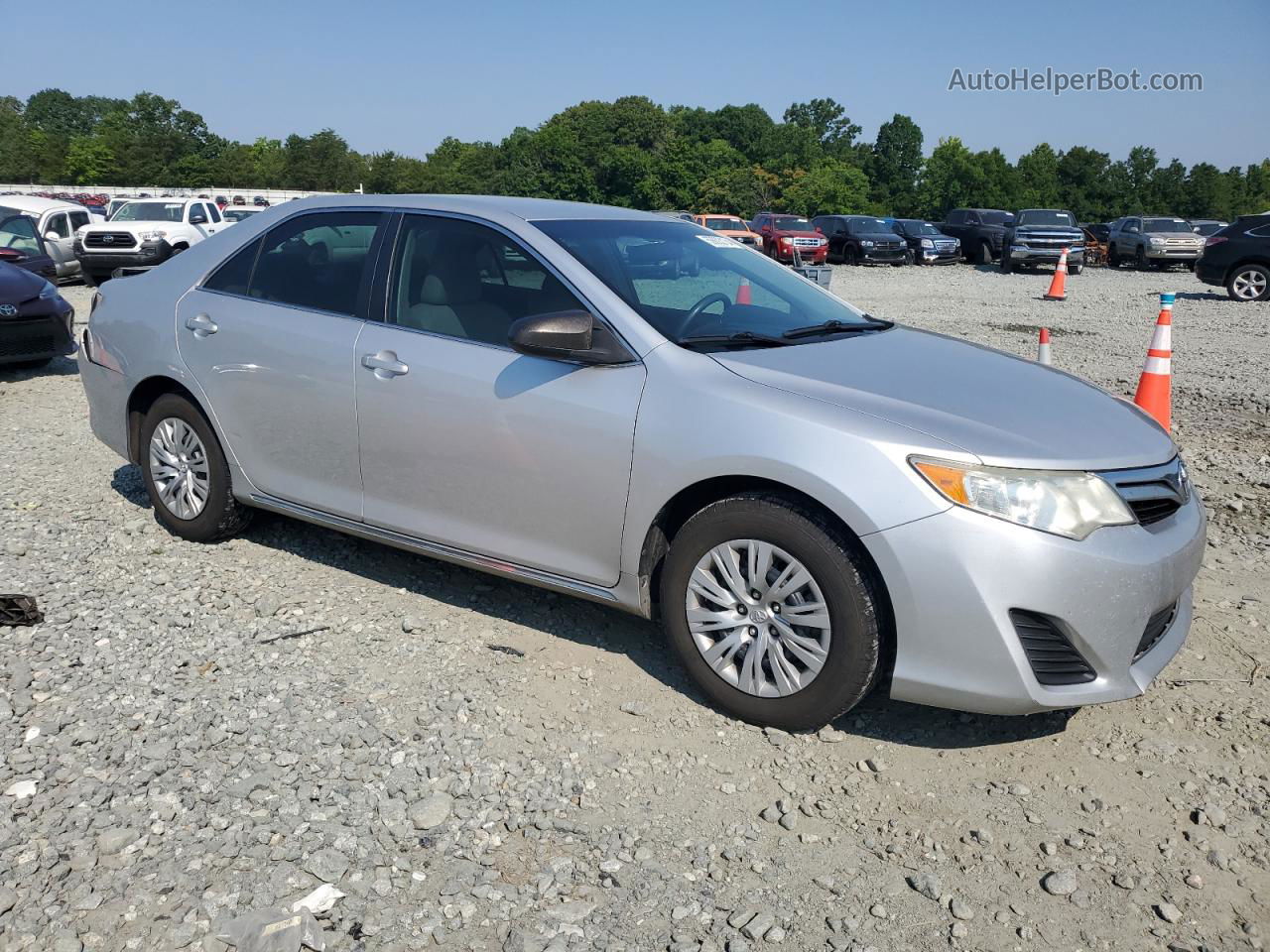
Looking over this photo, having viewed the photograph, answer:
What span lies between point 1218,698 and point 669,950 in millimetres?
2368

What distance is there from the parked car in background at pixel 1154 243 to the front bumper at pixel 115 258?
2639 centimetres

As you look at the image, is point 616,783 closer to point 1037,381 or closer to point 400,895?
point 400,895

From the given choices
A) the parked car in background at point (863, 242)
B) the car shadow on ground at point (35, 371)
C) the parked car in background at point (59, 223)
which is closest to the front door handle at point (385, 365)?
the car shadow on ground at point (35, 371)

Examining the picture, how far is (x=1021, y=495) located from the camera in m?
3.11

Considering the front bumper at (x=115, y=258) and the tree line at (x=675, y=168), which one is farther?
the tree line at (x=675, y=168)

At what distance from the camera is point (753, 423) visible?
341cm

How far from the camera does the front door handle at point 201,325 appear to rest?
190 inches

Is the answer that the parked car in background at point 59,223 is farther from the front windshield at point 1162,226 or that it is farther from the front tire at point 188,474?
the front windshield at point 1162,226

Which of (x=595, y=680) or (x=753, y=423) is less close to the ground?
(x=753, y=423)

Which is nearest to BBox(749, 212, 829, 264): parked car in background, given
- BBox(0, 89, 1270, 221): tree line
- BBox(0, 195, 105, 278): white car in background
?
BBox(0, 195, 105, 278): white car in background

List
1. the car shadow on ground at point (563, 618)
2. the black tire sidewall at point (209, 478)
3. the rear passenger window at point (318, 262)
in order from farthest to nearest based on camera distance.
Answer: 1. the black tire sidewall at point (209, 478)
2. the rear passenger window at point (318, 262)
3. the car shadow on ground at point (563, 618)

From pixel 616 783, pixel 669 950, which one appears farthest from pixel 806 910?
pixel 616 783

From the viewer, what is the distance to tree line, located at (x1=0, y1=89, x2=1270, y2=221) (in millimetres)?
71312

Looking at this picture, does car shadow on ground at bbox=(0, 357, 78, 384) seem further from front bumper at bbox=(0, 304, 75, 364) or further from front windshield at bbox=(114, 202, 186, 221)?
front windshield at bbox=(114, 202, 186, 221)
